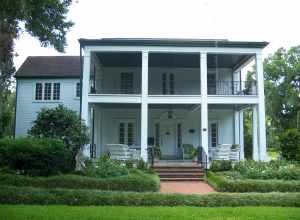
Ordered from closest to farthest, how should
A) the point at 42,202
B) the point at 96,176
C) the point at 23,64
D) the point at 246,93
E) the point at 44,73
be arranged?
the point at 42,202, the point at 96,176, the point at 246,93, the point at 44,73, the point at 23,64

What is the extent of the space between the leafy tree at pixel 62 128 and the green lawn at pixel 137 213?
7524mm

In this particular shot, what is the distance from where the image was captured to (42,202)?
9.53 meters

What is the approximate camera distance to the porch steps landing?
52.0 feet

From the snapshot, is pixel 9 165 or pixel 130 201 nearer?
pixel 130 201

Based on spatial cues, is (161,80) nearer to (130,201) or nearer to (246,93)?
(246,93)

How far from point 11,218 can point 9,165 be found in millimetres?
7305

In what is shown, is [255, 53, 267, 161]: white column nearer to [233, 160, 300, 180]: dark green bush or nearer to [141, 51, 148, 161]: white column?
[233, 160, 300, 180]: dark green bush

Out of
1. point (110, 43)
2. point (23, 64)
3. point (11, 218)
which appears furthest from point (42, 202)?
point (23, 64)

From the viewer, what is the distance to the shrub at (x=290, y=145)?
1830 centimetres

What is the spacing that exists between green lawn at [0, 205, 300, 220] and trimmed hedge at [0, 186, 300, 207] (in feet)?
1.67

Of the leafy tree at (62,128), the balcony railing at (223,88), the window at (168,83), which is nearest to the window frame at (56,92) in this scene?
the leafy tree at (62,128)

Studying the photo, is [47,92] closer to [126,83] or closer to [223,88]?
[126,83]

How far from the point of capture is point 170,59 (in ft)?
68.0

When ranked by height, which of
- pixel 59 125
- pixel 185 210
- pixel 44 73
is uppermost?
pixel 44 73
